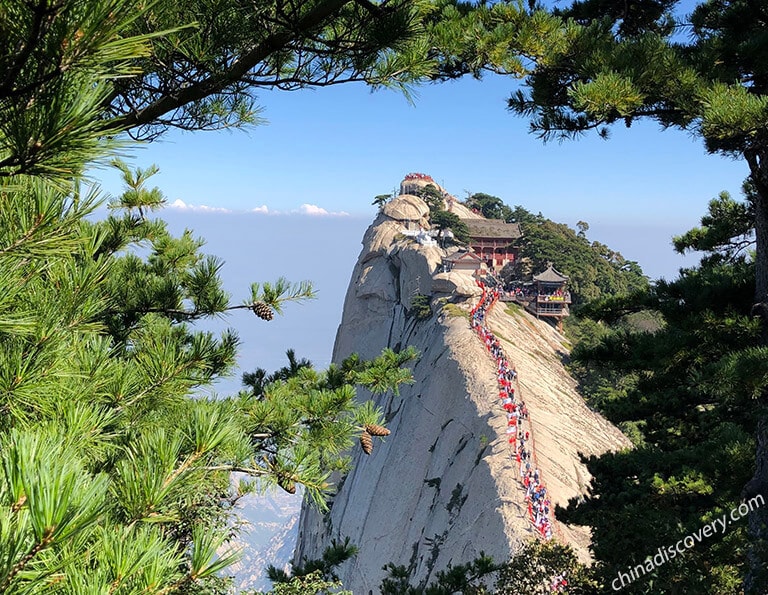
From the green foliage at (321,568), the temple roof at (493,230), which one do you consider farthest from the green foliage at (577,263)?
the green foliage at (321,568)

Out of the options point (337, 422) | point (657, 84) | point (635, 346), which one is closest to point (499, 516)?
point (635, 346)

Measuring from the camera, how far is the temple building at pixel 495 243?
136 feet

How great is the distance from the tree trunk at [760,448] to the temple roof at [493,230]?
119 ft

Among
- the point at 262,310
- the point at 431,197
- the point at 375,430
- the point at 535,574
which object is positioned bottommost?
the point at 535,574

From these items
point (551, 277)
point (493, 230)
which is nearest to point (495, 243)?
point (493, 230)

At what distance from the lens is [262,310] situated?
4.84 meters

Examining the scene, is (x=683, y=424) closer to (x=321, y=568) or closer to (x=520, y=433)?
(x=321, y=568)

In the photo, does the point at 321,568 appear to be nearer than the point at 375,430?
No

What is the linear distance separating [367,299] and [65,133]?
131 ft

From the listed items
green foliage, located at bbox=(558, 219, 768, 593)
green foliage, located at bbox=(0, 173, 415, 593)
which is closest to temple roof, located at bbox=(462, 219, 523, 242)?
green foliage, located at bbox=(558, 219, 768, 593)

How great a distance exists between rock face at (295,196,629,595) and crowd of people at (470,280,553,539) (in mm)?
236

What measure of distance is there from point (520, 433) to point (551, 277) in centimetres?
1727

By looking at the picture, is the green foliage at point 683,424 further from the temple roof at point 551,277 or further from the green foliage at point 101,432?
the temple roof at point 551,277

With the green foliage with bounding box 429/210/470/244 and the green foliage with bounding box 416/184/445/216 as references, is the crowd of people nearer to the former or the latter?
the green foliage with bounding box 429/210/470/244
